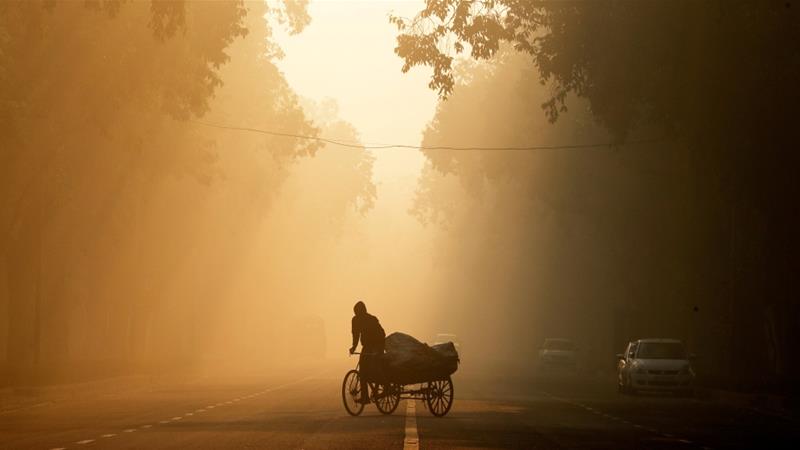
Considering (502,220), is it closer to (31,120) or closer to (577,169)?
(577,169)

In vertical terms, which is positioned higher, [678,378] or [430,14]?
[430,14]

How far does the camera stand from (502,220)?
311 ft

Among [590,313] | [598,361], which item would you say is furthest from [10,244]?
[590,313]

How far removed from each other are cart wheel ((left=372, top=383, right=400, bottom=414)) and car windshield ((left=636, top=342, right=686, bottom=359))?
59.9ft

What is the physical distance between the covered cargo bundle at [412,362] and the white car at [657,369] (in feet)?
55.6

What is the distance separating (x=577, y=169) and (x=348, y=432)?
42.0m

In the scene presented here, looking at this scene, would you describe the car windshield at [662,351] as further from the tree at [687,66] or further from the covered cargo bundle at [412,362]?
the covered cargo bundle at [412,362]

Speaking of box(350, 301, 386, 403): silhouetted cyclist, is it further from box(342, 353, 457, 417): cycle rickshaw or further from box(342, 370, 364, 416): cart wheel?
box(342, 370, 364, 416): cart wheel

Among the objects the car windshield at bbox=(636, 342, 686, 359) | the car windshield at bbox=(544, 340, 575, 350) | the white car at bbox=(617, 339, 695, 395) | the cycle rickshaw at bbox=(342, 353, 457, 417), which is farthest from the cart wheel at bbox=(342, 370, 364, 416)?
the car windshield at bbox=(544, 340, 575, 350)

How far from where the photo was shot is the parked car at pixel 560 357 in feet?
242

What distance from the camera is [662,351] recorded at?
48.3m

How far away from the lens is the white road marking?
70.3 ft

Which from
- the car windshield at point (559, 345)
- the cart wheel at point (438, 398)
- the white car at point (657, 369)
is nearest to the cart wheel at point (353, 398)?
the cart wheel at point (438, 398)

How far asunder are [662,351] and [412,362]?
19.3 m
